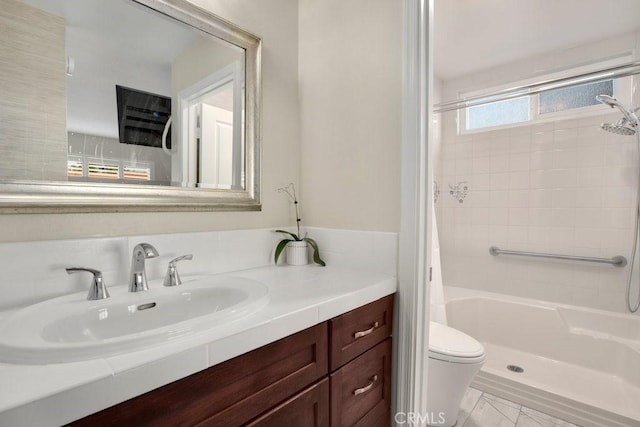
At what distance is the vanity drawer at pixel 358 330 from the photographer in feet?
3.04

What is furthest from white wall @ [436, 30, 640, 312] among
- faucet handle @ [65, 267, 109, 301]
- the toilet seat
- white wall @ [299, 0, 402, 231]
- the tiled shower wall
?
faucet handle @ [65, 267, 109, 301]

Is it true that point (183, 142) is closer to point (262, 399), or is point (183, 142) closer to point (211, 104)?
point (211, 104)

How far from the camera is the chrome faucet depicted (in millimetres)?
913

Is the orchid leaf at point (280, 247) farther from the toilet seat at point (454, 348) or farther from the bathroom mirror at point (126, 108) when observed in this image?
the toilet seat at point (454, 348)

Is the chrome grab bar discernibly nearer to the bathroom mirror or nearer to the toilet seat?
the toilet seat

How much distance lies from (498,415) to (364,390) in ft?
3.80

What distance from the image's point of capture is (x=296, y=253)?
142cm

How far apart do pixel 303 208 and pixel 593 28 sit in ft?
7.58

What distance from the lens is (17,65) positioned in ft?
2.76

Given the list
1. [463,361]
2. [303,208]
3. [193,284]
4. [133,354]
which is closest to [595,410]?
[463,361]

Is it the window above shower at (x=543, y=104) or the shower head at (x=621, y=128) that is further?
the window above shower at (x=543, y=104)

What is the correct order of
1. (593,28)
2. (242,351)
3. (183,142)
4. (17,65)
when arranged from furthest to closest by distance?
1. (593,28)
2. (183,142)
3. (17,65)
4. (242,351)

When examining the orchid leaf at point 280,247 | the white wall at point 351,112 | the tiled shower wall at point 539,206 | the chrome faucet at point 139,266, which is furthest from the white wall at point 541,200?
the chrome faucet at point 139,266

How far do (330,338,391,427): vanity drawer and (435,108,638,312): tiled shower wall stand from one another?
6.45ft
